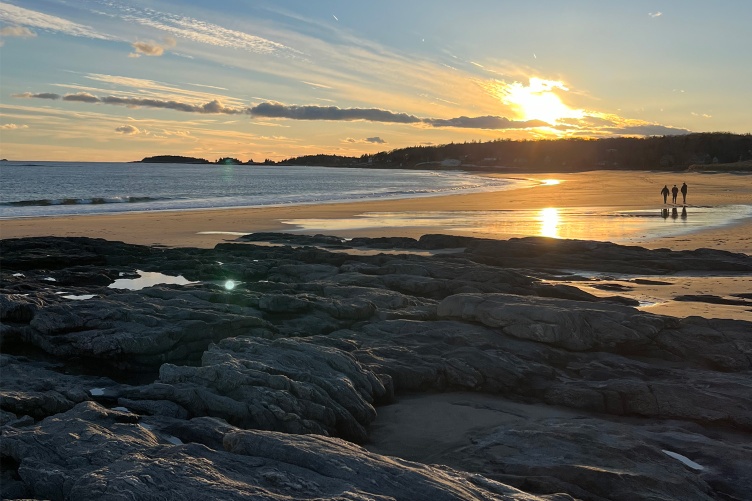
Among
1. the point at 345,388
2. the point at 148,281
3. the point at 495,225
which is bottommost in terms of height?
the point at 148,281

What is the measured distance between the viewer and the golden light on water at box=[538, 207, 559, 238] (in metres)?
30.9

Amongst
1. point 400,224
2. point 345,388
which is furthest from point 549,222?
point 345,388

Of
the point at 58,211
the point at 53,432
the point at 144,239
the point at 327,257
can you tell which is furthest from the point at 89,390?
the point at 58,211

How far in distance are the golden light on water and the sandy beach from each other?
0.17ft

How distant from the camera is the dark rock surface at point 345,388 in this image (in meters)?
5.81

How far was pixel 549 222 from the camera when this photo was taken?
119 feet

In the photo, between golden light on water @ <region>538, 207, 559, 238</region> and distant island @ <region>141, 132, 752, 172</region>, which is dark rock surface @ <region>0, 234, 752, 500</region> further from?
distant island @ <region>141, 132, 752, 172</region>

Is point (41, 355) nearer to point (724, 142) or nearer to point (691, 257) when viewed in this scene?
point (691, 257)

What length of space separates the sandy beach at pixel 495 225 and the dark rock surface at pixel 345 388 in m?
4.90

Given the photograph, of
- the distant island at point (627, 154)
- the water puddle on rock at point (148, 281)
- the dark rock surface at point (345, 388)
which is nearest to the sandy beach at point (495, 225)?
the dark rock surface at point (345, 388)

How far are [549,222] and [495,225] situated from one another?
3.33 metres

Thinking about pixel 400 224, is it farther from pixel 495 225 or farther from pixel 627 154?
pixel 627 154

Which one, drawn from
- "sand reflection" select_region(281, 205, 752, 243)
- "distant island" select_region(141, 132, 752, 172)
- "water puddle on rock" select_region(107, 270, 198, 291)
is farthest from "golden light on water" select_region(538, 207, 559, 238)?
"distant island" select_region(141, 132, 752, 172)

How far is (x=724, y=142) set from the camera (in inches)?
5285
